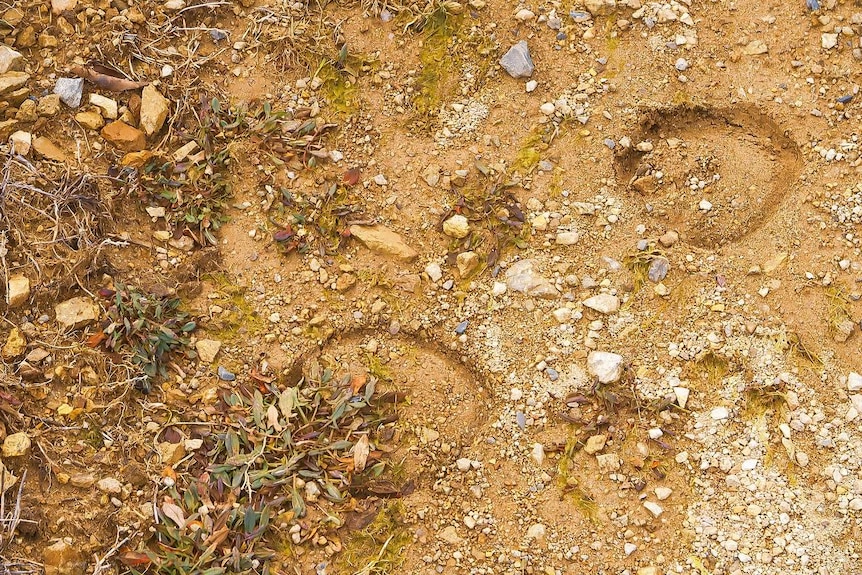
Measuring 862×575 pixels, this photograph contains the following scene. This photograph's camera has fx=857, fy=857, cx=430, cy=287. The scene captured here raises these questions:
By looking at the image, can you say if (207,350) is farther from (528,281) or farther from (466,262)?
(528,281)

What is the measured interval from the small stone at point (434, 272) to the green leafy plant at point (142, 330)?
3.72 feet

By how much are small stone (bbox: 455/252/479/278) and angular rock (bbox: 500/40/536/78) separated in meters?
0.97

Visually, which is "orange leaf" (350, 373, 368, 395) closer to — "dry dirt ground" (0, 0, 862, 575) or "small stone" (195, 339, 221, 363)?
"dry dirt ground" (0, 0, 862, 575)

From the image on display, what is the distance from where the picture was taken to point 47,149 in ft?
12.6

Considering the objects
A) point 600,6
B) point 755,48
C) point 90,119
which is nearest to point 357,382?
point 90,119

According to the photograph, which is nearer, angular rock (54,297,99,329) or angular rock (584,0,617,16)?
angular rock (54,297,99,329)

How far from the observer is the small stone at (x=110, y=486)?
11.6 ft

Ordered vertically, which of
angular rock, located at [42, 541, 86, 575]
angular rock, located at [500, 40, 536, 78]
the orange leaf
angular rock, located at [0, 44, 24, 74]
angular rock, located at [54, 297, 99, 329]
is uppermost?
angular rock, located at [500, 40, 536, 78]

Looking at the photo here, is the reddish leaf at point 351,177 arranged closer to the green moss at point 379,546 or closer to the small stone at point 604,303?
the small stone at point 604,303

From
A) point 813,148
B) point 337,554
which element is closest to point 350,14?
point 813,148

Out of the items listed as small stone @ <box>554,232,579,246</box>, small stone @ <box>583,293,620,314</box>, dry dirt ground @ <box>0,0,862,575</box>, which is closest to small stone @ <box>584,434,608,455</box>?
dry dirt ground @ <box>0,0,862,575</box>

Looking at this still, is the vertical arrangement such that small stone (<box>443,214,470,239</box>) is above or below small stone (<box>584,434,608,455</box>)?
above

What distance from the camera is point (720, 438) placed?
12.2 feet

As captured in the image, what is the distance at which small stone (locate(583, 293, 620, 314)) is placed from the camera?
3932mm
